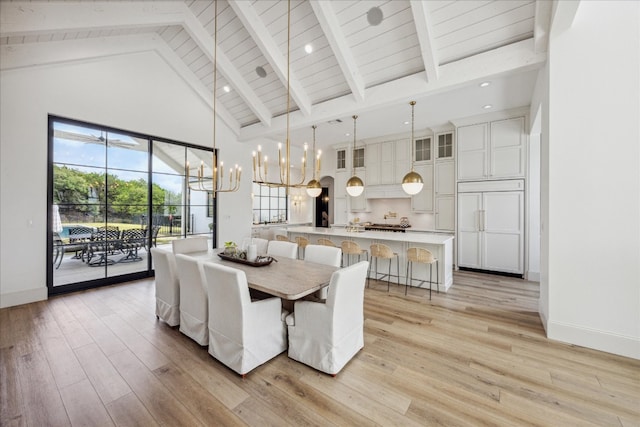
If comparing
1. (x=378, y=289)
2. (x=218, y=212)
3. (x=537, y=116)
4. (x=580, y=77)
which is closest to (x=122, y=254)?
(x=218, y=212)

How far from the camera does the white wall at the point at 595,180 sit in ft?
7.79

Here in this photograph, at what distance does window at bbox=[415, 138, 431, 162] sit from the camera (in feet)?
20.4

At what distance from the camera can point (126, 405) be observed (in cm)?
176

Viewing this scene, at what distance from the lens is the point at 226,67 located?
471cm

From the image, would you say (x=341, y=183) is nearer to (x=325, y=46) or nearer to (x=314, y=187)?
(x=314, y=187)

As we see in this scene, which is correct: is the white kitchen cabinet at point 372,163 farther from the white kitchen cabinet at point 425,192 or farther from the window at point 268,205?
the window at point 268,205

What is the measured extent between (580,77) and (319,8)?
2876 mm

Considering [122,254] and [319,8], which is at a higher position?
[319,8]

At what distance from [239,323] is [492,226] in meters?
5.15

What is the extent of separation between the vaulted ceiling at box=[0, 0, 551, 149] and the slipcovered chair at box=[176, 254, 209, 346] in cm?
212

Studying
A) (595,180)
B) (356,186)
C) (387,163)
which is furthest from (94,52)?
(595,180)

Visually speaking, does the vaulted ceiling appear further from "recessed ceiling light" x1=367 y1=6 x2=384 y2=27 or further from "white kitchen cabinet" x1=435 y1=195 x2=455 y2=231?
"white kitchen cabinet" x1=435 y1=195 x2=455 y2=231

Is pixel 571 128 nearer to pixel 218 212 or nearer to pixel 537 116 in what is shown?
pixel 537 116

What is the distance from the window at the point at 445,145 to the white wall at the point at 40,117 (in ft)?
19.0
